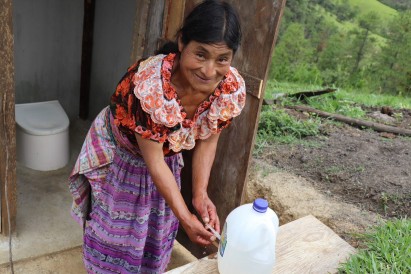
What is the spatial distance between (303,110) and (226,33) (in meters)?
3.86

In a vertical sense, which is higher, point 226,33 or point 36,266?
point 226,33

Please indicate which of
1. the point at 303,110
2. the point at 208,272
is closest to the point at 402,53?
the point at 303,110

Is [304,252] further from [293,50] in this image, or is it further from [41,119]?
[293,50]

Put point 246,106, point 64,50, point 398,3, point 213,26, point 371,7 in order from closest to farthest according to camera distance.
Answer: point 213,26 → point 246,106 → point 64,50 → point 371,7 → point 398,3

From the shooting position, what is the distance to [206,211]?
1.90 m

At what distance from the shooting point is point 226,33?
1.50m

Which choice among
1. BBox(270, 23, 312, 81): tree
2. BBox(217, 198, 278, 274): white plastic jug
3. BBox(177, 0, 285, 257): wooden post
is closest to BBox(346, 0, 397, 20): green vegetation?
BBox(270, 23, 312, 81): tree

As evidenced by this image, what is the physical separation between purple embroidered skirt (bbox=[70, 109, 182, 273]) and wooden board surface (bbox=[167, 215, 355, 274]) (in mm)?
672

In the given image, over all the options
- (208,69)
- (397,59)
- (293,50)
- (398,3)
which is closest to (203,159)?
(208,69)

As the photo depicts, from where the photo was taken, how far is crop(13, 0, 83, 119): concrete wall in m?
4.23

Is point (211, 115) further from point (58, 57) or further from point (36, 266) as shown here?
point (58, 57)

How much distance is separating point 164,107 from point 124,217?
0.78 meters

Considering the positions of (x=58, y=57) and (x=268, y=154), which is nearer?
(x=268, y=154)

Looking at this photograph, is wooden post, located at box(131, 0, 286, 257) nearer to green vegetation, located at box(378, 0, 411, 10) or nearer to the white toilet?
the white toilet
